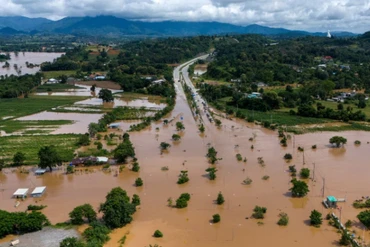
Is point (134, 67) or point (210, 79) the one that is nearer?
point (210, 79)

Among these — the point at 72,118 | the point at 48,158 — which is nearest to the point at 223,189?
the point at 48,158

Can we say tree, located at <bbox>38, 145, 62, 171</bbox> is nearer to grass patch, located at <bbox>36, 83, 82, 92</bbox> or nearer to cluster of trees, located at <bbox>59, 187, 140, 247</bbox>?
cluster of trees, located at <bbox>59, 187, 140, 247</bbox>

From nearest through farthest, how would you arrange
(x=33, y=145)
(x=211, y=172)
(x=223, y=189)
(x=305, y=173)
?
(x=223, y=189), (x=305, y=173), (x=211, y=172), (x=33, y=145)

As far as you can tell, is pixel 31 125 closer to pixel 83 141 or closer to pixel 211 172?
pixel 83 141

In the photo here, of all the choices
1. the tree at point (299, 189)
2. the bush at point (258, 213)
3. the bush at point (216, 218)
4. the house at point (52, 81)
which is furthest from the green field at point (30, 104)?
the tree at point (299, 189)

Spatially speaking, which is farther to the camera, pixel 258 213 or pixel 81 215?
pixel 258 213

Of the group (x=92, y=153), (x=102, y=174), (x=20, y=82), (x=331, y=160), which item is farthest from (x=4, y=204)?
(x=20, y=82)

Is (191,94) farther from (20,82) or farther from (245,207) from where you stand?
(245,207)
